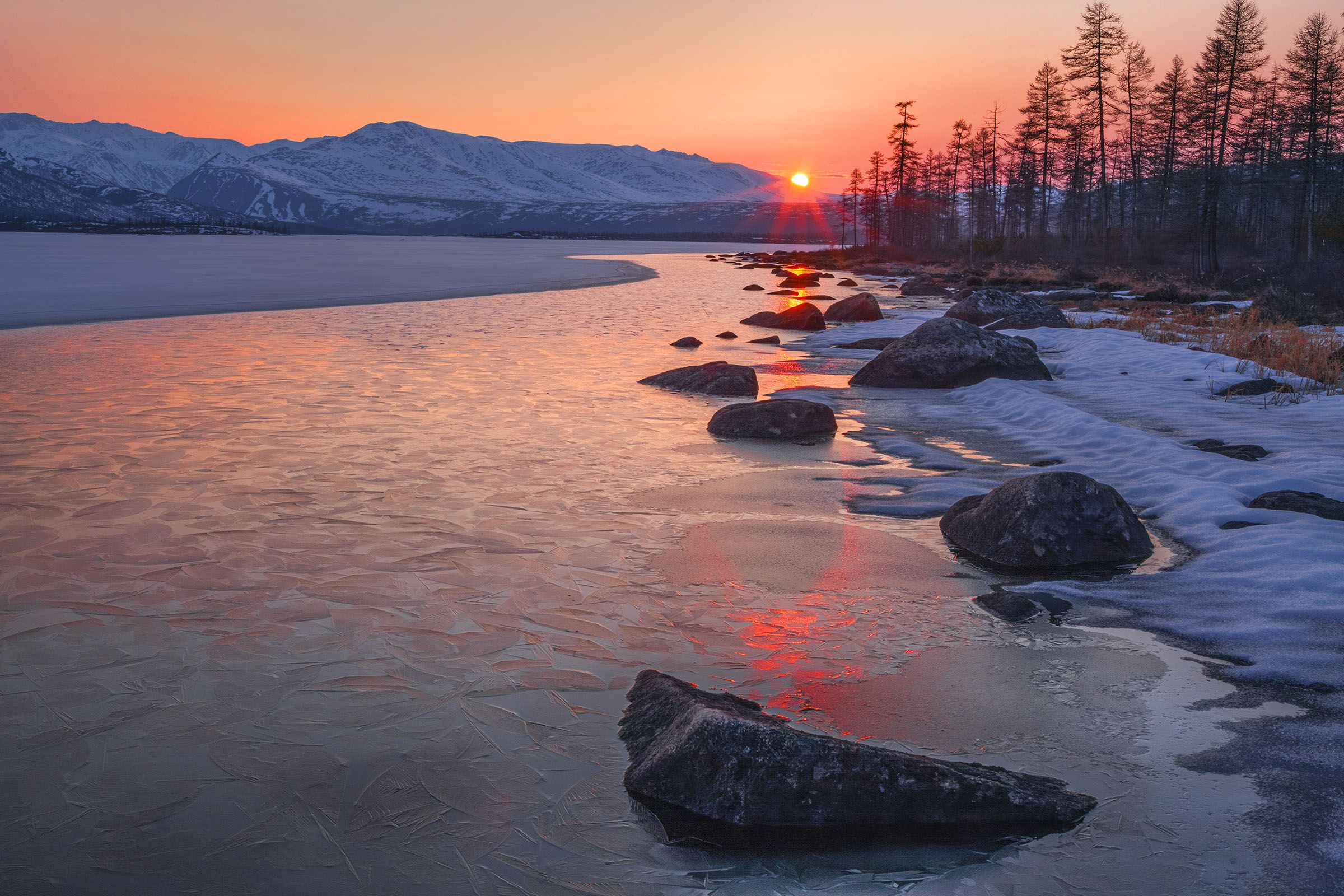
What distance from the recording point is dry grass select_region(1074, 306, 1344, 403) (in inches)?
417

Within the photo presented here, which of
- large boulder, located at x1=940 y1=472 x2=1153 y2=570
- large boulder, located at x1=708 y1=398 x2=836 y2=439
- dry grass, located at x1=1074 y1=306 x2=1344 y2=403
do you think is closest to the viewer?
large boulder, located at x1=940 y1=472 x2=1153 y2=570

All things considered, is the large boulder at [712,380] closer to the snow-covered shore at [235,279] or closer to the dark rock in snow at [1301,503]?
the dark rock in snow at [1301,503]

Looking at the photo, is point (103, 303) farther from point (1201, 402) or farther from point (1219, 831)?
point (1219, 831)

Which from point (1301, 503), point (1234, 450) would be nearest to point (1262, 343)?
point (1234, 450)

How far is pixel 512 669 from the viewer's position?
12.9 feet

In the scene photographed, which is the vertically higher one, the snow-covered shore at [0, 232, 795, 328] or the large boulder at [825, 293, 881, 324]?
the snow-covered shore at [0, 232, 795, 328]

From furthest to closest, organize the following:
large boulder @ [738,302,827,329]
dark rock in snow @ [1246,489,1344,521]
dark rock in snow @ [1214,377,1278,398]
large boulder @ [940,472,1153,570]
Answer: large boulder @ [738,302,827,329] → dark rock in snow @ [1214,377,1278,398] → dark rock in snow @ [1246,489,1344,521] → large boulder @ [940,472,1153,570]

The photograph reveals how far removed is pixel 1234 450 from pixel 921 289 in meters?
28.3

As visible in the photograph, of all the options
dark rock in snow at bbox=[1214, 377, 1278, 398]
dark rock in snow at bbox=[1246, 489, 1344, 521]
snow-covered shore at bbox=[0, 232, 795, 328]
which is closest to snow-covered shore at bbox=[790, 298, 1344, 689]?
dark rock in snow at bbox=[1246, 489, 1344, 521]

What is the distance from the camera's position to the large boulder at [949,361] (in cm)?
1228

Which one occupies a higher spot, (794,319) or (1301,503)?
(794,319)

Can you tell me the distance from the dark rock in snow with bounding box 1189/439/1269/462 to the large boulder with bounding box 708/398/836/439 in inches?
124

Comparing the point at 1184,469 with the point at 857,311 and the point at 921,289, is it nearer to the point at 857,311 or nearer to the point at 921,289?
the point at 857,311

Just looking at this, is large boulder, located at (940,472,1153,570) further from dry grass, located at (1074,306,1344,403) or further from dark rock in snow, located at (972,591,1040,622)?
dry grass, located at (1074,306,1344,403)
